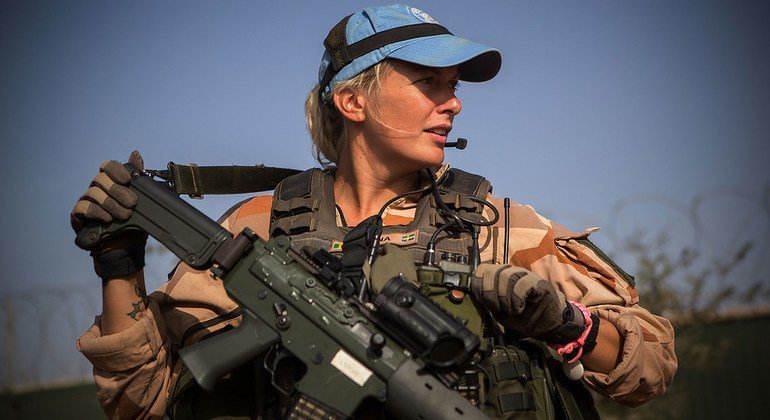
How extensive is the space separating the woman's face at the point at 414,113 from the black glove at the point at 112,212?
1.19 meters

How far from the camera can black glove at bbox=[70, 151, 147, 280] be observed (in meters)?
3.25

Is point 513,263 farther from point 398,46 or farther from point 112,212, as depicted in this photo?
point 112,212

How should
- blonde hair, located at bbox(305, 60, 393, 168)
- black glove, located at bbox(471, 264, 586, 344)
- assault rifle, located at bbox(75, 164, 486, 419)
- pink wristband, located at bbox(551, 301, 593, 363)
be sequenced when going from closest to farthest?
assault rifle, located at bbox(75, 164, 486, 419) → black glove, located at bbox(471, 264, 586, 344) → pink wristband, located at bbox(551, 301, 593, 363) → blonde hair, located at bbox(305, 60, 393, 168)

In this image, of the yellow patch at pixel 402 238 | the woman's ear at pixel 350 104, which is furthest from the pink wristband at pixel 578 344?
the woman's ear at pixel 350 104

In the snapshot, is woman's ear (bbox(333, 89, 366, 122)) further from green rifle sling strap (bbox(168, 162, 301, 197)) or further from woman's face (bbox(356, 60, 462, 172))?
green rifle sling strap (bbox(168, 162, 301, 197))

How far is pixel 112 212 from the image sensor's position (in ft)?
10.7

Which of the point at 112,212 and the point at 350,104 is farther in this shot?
the point at 350,104

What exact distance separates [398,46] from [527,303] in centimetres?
149

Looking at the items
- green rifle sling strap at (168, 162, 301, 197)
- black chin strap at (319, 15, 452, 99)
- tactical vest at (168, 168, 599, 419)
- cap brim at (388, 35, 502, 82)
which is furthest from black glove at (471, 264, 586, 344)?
green rifle sling strap at (168, 162, 301, 197)

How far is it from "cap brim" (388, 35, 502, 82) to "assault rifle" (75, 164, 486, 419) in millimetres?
1148

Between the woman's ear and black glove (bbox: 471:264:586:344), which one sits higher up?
the woman's ear

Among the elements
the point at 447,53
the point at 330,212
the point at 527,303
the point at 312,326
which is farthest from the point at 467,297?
the point at 447,53

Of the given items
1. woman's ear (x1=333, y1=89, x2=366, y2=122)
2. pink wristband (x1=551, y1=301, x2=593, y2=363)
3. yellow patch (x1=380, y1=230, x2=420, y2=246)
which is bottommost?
pink wristband (x1=551, y1=301, x2=593, y2=363)

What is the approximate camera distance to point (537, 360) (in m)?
3.46
